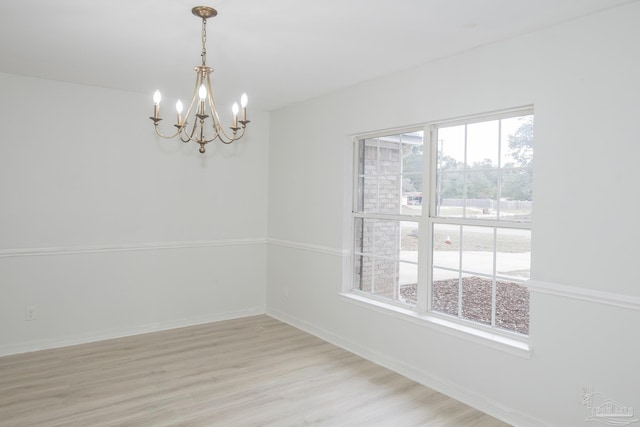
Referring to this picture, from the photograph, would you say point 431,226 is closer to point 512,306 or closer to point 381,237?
point 381,237

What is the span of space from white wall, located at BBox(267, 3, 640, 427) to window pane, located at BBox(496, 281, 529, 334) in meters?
0.18

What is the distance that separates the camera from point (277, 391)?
3217mm

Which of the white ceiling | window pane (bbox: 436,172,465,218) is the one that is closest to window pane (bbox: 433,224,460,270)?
window pane (bbox: 436,172,465,218)

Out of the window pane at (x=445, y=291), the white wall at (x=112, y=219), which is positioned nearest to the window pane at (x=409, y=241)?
the window pane at (x=445, y=291)

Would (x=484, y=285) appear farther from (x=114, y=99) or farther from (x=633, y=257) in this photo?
(x=114, y=99)

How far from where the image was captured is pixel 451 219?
3.25m

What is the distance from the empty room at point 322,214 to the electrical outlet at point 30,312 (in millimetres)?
19

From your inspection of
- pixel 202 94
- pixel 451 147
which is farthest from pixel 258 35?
pixel 451 147

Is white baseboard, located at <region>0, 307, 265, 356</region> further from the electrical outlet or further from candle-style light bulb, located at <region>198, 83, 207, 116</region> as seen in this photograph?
candle-style light bulb, located at <region>198, 83, 207, 116</region>

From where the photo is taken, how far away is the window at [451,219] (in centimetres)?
288

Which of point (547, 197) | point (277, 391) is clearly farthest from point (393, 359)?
point (547, 197)

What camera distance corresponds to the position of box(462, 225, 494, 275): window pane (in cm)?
301

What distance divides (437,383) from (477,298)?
0.74 metres

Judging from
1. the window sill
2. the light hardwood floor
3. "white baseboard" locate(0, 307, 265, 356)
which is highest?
the window sill
